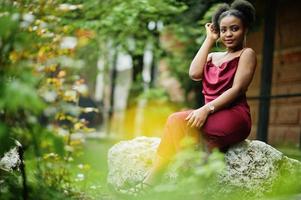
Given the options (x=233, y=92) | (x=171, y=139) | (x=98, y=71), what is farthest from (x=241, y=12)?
(x=98, y=71)

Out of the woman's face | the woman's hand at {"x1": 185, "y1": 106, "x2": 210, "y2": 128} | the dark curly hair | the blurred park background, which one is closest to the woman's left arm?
the woman's hand at {"x1": 185, "y1": 106, "x2": 210, "y2": 128}

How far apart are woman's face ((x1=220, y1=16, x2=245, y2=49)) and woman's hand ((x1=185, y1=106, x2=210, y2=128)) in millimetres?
498

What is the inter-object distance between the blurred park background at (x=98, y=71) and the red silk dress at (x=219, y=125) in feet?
1.86

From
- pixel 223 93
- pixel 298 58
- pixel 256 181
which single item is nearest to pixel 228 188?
pixel 256 181

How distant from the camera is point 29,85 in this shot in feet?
5.23

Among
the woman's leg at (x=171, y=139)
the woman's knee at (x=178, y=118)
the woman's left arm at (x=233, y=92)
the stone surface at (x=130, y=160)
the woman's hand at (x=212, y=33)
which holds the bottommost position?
the stone surface at (x=130, y=160)

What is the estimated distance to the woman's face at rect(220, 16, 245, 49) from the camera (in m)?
3.43

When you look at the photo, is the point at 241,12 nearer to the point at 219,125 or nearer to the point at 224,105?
the point at 224,105

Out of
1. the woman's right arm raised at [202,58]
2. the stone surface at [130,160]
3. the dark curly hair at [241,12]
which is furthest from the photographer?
the stone surface at [130,160]

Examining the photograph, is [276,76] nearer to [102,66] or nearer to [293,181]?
[102,66]

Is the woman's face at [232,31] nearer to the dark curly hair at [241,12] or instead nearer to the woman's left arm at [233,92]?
the dark curly hair at [241,12]

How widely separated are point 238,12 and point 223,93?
557 mm

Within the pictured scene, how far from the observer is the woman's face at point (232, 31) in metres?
3.43

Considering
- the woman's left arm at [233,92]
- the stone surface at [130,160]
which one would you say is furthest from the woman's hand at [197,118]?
the stone surface at [130,160]
